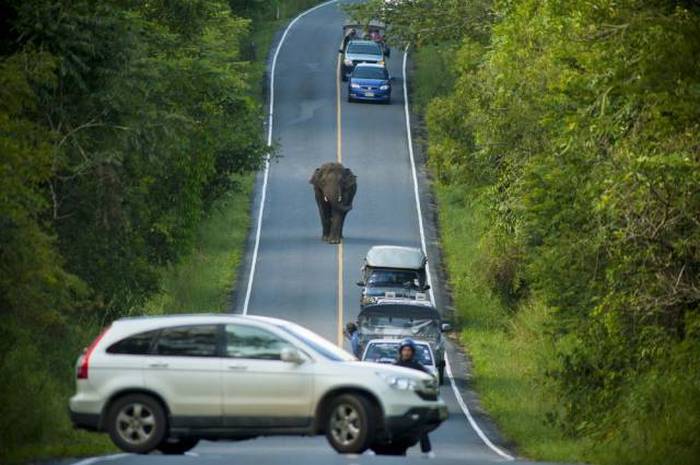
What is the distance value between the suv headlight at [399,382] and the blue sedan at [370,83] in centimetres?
6210

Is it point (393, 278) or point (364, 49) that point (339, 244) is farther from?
point (364, 49)

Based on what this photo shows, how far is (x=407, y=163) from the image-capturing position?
2958 inches

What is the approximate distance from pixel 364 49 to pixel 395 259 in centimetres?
3873

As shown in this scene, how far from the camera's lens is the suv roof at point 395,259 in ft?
173

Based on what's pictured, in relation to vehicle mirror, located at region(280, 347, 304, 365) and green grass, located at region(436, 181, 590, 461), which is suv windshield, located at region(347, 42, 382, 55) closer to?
green grass, located at region(436, 181, 590, 461)

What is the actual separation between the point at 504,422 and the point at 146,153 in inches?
396

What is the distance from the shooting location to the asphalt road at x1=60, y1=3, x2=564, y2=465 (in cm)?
3241

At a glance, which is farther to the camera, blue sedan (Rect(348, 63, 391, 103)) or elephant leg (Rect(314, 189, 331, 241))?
blue sedan (Rect(348, 63, 391, 103))

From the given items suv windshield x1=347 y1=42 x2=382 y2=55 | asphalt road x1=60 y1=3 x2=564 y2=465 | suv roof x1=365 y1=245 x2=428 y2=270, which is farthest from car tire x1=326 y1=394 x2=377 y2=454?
suv windshield x1=347 y1=42 x2=382 y2=55

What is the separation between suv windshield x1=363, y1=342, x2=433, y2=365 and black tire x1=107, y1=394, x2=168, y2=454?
55.9ft

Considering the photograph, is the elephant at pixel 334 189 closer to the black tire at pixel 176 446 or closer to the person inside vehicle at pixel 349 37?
the person inside vehicle at pixel 349 37

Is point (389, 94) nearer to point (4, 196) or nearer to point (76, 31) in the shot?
point (76, 31)

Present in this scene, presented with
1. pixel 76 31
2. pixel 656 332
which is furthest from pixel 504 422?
pixel 76 31

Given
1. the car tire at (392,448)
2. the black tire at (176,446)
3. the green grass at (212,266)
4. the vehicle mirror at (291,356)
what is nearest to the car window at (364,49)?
the green grass at (212,266)
